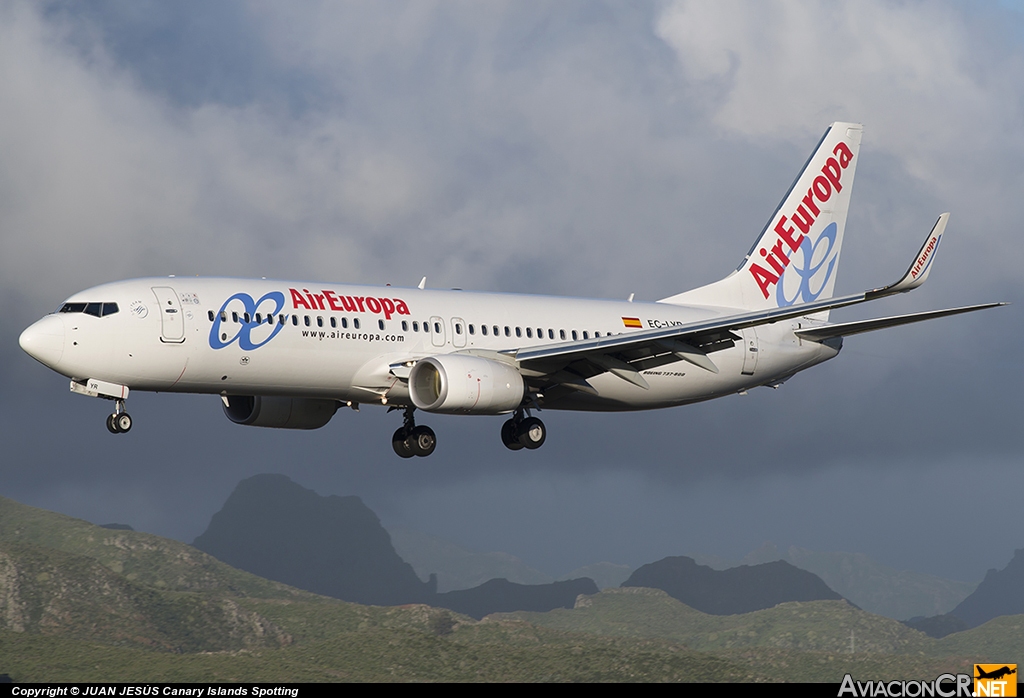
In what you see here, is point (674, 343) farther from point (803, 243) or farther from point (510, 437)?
point (803, 243)

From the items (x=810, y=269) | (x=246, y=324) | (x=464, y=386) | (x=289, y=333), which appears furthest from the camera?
(x=810, y=269)

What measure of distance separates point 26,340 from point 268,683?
68.4 metres

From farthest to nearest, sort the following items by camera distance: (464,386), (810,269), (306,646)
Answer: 1. (306,646)
2. (810,269)
3. (464,386)

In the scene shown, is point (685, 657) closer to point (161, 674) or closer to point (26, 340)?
point (161, 674)

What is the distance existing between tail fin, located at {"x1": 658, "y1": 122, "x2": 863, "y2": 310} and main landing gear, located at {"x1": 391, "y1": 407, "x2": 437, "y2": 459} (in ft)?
41.5

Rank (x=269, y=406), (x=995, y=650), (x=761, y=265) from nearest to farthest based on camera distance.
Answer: (x=269, y=406) → (x=761, y=265) → (x=995, y=650)

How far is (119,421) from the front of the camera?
4162cm

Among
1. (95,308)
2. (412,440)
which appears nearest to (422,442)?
(412,440)

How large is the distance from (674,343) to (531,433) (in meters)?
6.78

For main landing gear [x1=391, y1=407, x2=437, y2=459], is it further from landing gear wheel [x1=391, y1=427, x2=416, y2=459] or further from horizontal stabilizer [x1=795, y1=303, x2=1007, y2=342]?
horizontal stabilizer [x1=795, y1=303, x2=1007, y2=342]

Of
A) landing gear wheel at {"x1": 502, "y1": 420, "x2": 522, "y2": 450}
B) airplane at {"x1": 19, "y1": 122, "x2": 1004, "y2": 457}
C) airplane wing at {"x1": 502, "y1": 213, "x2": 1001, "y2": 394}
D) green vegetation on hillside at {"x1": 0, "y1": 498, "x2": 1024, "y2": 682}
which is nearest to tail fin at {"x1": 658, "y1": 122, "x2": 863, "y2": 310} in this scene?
airplane at {"x1": 19, "y1": 122, "x2": 1004, "y2": 457}

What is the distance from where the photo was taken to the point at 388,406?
46.4 m

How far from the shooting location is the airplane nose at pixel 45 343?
39.6 meters

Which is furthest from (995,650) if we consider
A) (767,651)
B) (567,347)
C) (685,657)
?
(567,347)
